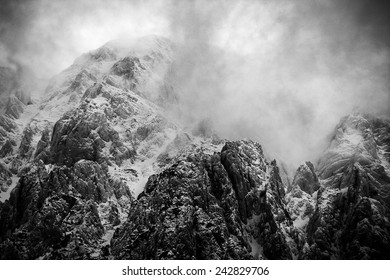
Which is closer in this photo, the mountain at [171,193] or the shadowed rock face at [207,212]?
the shadowed rock face at [207,212]

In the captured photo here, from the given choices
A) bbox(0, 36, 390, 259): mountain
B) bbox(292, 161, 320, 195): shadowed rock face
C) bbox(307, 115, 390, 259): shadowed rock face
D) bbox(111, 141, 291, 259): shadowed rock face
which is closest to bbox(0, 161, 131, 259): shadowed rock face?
bbox(0, 36, 390, 259): mountain

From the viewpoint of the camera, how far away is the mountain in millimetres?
92000

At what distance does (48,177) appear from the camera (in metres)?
105

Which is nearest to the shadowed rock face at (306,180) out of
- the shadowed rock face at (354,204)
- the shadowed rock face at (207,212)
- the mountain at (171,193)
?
the mountain at (171,193)

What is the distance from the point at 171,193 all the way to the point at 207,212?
25.6ft

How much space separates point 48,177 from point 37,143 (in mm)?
34533

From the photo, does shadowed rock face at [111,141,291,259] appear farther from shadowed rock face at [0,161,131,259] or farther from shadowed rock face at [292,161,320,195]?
shadowed rock face at [292,161,320,195]

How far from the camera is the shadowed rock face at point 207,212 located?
3506 inches

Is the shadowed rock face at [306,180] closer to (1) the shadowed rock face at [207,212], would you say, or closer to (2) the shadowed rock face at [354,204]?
(2) the shadowed rock face at [354,204]

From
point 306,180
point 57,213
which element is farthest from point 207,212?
point 306,180

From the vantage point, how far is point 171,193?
98625 mm

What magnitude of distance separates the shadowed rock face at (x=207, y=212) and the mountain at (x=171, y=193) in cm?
24

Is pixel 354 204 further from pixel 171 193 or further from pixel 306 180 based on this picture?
pixel 171 193

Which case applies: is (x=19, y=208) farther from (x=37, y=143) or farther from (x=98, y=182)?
(x=37, y=143)
